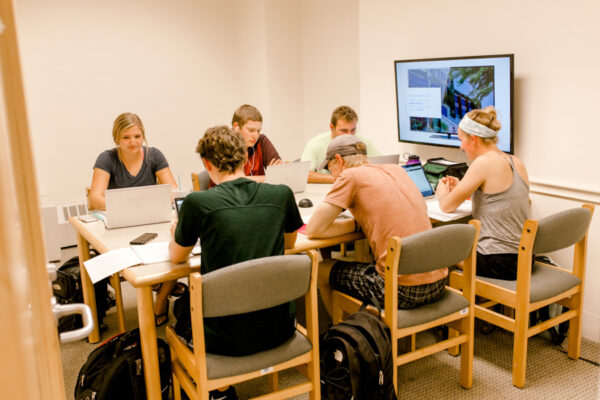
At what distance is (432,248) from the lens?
2.13m

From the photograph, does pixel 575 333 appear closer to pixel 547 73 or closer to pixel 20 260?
pixel 547 73

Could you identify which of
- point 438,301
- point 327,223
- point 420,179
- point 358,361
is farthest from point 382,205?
point 420,179

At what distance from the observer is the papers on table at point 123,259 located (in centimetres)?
217

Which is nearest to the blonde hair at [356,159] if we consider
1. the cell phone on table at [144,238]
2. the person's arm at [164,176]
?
the cell phone on table at [144,238]

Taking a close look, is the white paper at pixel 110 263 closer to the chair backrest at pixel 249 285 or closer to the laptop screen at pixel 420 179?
the chair backrest at pixel 249 285

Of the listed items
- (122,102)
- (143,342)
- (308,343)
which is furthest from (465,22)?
(122,102)

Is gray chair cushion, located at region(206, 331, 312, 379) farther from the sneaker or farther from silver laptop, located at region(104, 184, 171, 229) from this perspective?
silver laptop, located at region(104, 184, 171, 229)

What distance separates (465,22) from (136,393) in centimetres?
279

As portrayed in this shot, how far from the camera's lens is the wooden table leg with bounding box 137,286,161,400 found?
2113mm

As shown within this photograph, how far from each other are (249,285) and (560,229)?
144 centimetres

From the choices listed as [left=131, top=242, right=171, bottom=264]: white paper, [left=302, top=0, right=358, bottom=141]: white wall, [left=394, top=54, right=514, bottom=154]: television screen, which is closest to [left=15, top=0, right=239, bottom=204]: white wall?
[left=302, top=0, right=358, bottom=141]: white wall

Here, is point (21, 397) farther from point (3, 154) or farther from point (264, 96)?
point (264, 96)

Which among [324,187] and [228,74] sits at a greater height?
[228,74]

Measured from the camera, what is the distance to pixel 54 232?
454 cm
